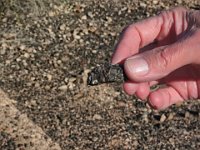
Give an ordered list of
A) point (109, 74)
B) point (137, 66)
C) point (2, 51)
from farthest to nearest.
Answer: point (2, 51) → point (109, 74) → point (137, 66)

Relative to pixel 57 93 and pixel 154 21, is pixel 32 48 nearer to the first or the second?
pixel 57 93

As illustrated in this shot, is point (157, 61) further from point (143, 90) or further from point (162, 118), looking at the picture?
point (162, 118)

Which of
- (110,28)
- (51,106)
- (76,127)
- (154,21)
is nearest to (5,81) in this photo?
(51,106)

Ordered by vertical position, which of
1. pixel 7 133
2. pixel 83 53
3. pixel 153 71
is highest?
pixel 153 71

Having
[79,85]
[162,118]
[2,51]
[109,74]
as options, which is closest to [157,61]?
[109,74]

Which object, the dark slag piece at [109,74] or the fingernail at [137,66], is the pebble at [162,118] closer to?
the dark slag piece at [109,74]
